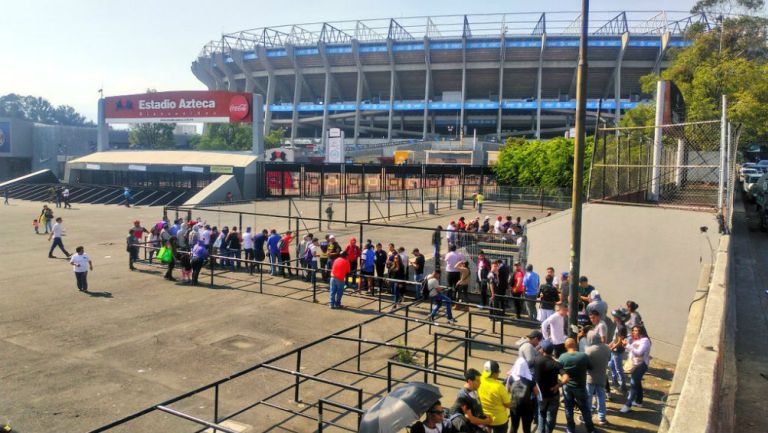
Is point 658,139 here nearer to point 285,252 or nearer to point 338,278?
point 338,278

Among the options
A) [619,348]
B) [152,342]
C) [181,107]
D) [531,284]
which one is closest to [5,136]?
[181,107]

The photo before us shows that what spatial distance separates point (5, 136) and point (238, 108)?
145ft

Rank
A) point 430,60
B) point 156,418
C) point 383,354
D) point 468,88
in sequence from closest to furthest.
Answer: point 156,418 < point 383,354 < point 430,60 < point 468,88

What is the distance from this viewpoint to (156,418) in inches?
307

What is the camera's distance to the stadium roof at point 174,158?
43.8 metres

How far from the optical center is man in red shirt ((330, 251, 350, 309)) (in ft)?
44.6

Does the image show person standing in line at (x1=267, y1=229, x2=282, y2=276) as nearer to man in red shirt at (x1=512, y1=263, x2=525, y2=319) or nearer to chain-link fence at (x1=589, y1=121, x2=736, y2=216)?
man in red shirt at (x1=512, y1=263, x2=525, y2=319)

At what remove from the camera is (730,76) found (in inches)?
1121

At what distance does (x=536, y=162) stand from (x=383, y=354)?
3184 centimetres

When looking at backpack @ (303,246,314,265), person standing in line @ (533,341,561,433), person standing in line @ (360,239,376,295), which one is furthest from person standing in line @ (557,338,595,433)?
backpack @ (303,246,314,265)

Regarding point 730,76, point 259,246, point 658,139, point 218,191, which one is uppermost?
point 730,76

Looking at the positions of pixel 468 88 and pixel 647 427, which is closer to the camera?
pixel 647 427

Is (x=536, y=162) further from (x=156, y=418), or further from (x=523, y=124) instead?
(x=523, y=124)

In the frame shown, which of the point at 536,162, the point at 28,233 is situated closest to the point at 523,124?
the point at 536,162
